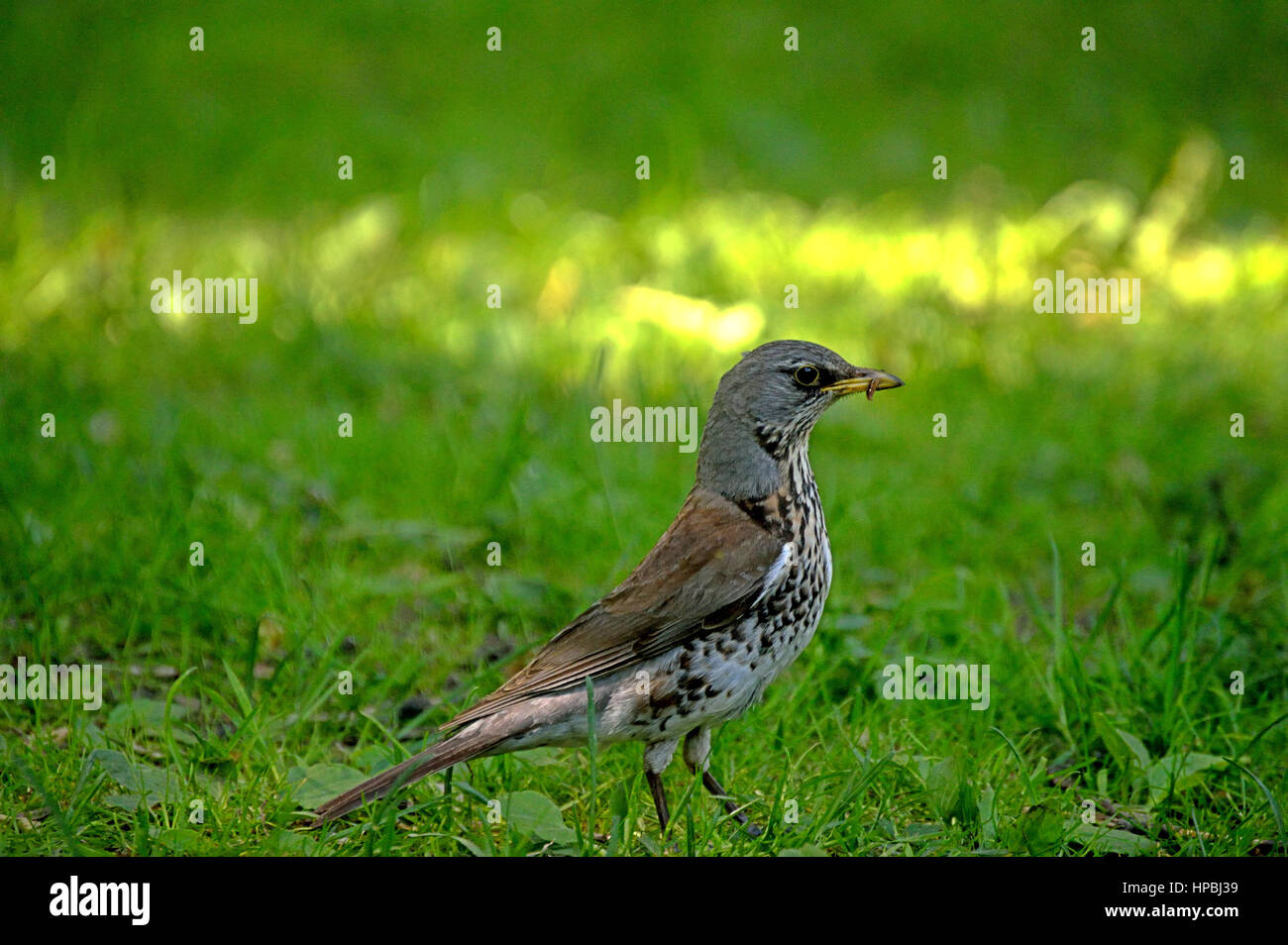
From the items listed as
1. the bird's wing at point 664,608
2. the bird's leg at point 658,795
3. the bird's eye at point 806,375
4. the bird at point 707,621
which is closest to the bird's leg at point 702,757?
the bird at point 707,621

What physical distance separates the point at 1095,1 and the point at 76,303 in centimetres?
789

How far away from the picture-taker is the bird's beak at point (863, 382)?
162 inches

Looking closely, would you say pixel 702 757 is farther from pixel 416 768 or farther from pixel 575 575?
pixel 575 575

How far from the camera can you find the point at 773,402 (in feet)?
13.6

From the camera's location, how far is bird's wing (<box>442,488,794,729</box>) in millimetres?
3877

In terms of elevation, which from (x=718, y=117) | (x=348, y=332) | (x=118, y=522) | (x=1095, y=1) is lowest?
(x=118, y=522)

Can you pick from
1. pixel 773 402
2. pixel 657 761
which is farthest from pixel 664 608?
pixel 773 402

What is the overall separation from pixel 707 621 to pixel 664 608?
0.13m

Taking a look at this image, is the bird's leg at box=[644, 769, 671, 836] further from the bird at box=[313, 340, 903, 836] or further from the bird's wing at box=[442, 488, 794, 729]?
the bird's wing at box=[442, 488, 794, 729]

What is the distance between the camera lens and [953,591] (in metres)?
5.20
